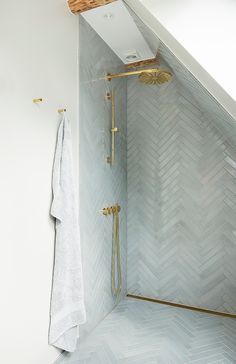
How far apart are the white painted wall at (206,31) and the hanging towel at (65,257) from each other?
92 cm

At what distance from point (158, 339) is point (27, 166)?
70.5 inches

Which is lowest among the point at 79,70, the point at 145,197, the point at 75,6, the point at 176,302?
the point at 176,302

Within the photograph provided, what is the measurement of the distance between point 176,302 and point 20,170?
2305 millimetres

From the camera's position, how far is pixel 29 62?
66.5 inches

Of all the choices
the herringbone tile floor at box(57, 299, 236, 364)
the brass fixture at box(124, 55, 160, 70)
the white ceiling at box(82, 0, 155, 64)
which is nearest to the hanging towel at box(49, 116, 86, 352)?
the herringbone tile floor at box(57, 299, 236, 364)

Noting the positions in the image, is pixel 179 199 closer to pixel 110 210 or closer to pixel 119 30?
pixel 110 210

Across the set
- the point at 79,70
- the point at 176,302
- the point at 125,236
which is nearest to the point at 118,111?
the point at 79,70

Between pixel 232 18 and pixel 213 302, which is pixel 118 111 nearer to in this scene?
pixel 232 18

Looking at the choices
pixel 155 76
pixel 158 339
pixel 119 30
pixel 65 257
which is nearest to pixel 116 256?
pixel 158 339

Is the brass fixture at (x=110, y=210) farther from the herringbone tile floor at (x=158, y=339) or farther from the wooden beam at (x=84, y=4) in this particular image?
the wooden beam at (x=84, y=4)

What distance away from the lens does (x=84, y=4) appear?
2070 millimetres

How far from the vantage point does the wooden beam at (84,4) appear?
205 centimetres

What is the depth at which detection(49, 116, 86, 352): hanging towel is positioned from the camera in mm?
1846

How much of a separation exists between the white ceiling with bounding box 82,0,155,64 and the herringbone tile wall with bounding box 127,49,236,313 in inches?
19.1
